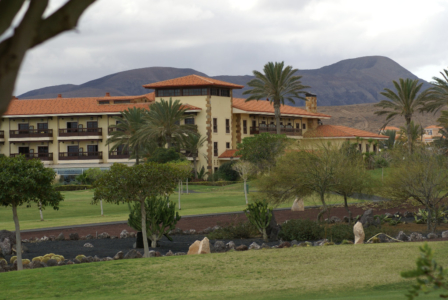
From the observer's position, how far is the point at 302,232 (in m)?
20.7

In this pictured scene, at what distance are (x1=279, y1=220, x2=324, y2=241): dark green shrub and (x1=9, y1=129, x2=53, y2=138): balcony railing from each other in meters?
62.7

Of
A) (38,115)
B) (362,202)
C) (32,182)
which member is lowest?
(362,202)

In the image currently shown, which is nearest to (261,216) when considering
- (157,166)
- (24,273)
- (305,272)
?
(157,166)

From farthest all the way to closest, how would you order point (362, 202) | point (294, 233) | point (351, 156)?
1. point (362, 202)
2. point (351, 156)
3. point (294, 233)

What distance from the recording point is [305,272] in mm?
13133

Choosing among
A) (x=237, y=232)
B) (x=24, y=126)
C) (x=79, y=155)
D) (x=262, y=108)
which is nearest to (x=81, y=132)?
(x=79, y=155)

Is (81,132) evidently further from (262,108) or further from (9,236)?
(9,236)

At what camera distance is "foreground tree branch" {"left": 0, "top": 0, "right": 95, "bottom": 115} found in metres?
2.96

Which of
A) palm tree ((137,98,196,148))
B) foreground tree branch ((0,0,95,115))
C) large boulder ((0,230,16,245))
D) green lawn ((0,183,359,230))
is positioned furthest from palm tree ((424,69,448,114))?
foreground tree branch ((0,0,95,115))

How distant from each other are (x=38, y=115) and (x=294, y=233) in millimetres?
63159

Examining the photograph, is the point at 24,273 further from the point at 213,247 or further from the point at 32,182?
the point at 213,247

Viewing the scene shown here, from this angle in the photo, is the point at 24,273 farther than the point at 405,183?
No

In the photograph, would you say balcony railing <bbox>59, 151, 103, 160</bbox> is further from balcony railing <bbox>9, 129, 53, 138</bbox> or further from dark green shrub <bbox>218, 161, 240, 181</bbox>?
dark green shrub <bbox>218, 161, 240, 181</bbox>

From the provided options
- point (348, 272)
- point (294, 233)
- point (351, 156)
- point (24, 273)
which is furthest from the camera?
point (351, 156)
